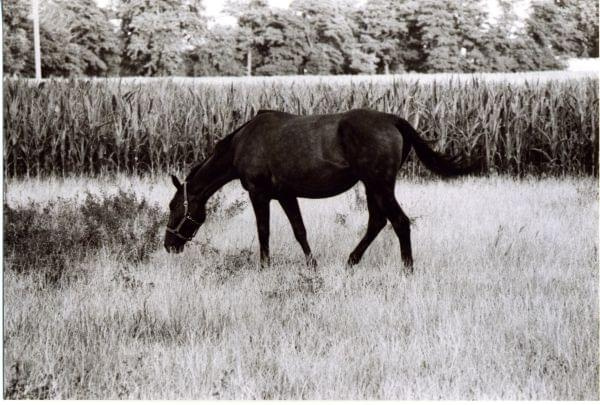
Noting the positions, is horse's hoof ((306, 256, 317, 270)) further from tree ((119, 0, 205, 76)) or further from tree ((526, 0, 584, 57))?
tree ((526, 0, 584, 57))

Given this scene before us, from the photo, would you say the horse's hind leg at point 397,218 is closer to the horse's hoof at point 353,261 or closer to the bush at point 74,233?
the horse's hoof at point 353,261

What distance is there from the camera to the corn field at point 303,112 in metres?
8.73

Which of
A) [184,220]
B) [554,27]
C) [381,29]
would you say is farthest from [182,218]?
[554,27]

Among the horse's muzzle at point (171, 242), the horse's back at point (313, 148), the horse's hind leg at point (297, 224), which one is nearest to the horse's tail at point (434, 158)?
the horse's back at point (313, 148)

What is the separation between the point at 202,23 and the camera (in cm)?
563

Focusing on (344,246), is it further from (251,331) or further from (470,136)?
(470,136)

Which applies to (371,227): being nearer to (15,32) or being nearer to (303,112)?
(15,32)

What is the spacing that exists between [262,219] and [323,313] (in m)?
1.46

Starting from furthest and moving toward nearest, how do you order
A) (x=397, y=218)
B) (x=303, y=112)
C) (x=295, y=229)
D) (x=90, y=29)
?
(x=303, y=112) → (x=90, y=29) → (x=295, y=229) → (x=397, y=218)

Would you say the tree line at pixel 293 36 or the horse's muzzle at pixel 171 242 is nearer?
the tree line at pixel 293 36

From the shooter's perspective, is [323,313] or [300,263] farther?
[300,263]

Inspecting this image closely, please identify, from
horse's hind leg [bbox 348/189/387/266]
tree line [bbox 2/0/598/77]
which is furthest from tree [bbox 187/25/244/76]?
horse's hind leg [bbox 348/189/387/266]

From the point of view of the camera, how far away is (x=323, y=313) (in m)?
4.50

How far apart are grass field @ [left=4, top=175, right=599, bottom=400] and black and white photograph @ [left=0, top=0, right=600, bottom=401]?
2 cm
